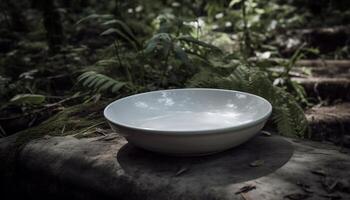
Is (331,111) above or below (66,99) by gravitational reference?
below

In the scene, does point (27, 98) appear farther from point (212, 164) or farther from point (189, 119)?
point (212, 164)

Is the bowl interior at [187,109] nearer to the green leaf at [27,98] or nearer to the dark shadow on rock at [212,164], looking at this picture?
the dark shadow on rock at [212,164]

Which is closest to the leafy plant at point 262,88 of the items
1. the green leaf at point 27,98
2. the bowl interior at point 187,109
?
the bowl interior at point 187,109

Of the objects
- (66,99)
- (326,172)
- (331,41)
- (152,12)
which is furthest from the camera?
(152,12)

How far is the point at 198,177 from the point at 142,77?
4.97 feet

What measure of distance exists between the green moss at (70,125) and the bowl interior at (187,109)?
27 centimetres

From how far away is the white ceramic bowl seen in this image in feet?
3.71

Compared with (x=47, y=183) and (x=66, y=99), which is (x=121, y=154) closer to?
(x=47, y=183)

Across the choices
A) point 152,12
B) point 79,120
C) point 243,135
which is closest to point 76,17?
point 152,12

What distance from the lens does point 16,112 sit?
2455 millimetres

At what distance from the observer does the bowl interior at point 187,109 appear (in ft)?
4.71

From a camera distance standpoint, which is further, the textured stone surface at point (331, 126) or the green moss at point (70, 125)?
the textured stone surface at point (331, 126)

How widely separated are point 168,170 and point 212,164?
150 millimetres

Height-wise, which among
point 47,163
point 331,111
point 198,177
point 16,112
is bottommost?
point 331,111
